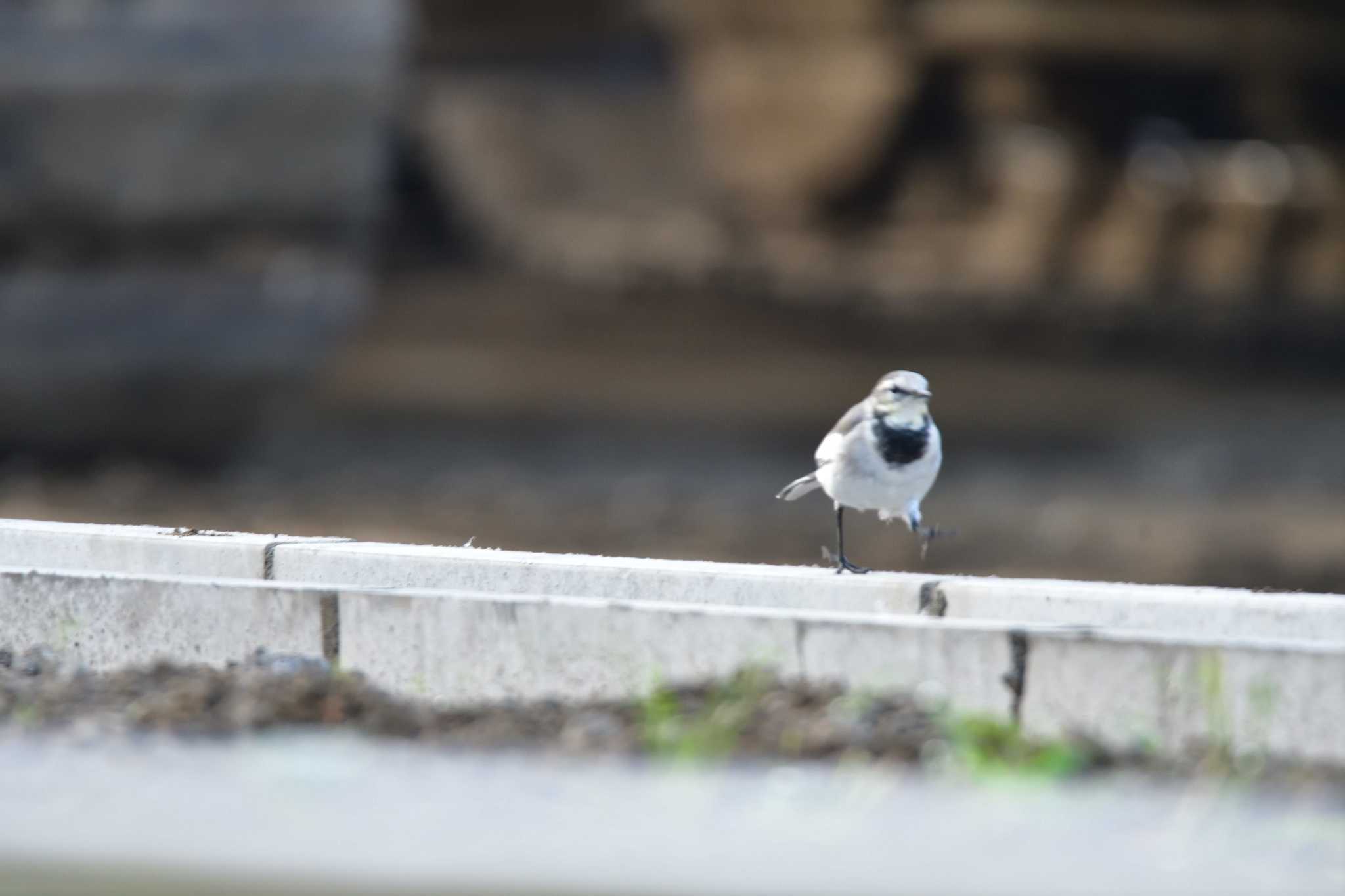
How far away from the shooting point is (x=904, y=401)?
4.57 m

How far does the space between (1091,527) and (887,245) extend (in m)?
2.52

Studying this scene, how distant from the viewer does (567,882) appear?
2.52 m

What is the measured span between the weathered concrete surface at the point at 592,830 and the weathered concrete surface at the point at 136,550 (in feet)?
4.64

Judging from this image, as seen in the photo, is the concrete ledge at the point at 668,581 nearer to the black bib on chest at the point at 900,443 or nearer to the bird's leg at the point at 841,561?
the bird's leg at the point at 841,561

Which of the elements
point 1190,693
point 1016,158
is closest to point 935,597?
point 1190,693

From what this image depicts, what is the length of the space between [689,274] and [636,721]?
34.4ft

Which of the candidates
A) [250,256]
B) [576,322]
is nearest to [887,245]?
[576,322]

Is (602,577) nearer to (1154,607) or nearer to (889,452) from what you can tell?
(889,452)

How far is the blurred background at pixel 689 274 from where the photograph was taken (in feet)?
36.3

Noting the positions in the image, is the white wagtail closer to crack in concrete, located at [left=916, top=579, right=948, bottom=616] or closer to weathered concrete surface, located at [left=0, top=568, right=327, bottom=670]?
crack in concrete, located at [left=916, top=579, right=948, bottom=616]

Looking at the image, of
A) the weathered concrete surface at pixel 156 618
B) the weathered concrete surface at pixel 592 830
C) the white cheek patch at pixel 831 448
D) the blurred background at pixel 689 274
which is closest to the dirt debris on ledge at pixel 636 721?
the weathered concrete surface at pixel 592 830

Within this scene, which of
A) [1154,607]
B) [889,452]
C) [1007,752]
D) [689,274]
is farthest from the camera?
[689,274]

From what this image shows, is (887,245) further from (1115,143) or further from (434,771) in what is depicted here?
(434,771)

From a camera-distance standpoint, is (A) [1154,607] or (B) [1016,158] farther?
(B) [1016,158]
